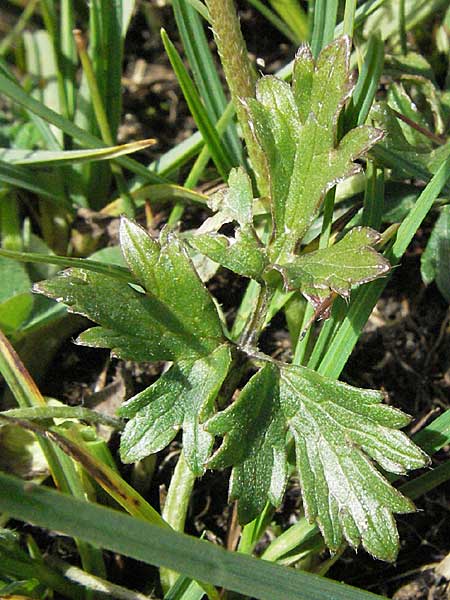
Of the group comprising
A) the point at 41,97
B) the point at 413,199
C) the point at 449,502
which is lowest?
the point at 449,502

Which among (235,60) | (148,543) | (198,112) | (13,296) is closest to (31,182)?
(13,296)

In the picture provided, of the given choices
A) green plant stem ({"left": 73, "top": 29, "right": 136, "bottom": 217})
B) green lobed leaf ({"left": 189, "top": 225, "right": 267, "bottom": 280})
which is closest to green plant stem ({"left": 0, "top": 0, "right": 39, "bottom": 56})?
green plant stem ({"left": 73, "top": 29, "right": 136, "bottom": 217})

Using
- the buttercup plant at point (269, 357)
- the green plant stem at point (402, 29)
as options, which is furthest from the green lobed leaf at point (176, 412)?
the green plant stem at point (402, 29)

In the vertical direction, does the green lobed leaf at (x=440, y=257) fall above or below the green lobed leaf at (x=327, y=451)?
above

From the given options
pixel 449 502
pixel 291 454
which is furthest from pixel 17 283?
pixel 449 502

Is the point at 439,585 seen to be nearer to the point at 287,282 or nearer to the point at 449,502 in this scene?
→ the point at 449,502

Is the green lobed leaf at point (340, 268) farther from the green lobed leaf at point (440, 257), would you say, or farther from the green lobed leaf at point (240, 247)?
the green lobed leaf at point (440, 257)
